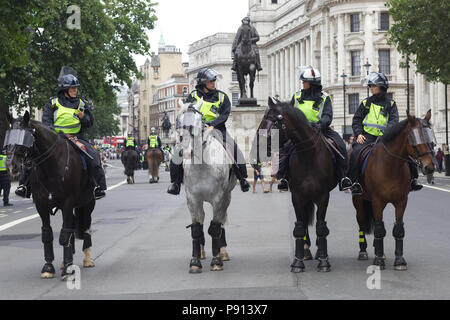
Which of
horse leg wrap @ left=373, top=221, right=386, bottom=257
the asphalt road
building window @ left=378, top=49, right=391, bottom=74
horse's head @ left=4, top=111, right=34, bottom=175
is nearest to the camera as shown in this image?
the asphalt road

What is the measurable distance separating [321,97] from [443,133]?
5528 cm

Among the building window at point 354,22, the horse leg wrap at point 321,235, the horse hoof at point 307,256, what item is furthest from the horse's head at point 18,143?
the building window at point 354,22

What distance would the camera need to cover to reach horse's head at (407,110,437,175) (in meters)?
10.4

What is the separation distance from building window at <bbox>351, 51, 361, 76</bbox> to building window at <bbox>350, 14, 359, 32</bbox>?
283 cm

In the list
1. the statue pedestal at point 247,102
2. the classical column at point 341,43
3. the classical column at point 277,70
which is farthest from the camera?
the classical column at point 277,70

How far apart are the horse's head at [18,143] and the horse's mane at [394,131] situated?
14.7 feet

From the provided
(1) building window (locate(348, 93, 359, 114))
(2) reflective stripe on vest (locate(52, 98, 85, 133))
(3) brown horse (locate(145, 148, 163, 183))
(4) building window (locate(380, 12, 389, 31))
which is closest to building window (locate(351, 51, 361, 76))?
(1) building window (locate(348, 93, 359, 114))

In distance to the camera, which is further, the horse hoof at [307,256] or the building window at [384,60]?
the building window at [384,60]

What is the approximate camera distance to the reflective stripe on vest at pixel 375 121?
38.3 feet

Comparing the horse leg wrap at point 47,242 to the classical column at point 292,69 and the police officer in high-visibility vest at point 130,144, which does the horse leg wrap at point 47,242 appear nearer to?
the police officer in high-visibility vest at point 130,144

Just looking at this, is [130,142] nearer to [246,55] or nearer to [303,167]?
[246,55]

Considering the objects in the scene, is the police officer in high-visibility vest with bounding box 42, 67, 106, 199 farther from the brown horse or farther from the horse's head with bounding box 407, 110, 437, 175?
the brown horse

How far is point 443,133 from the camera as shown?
64.6 meters

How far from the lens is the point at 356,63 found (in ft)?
318
